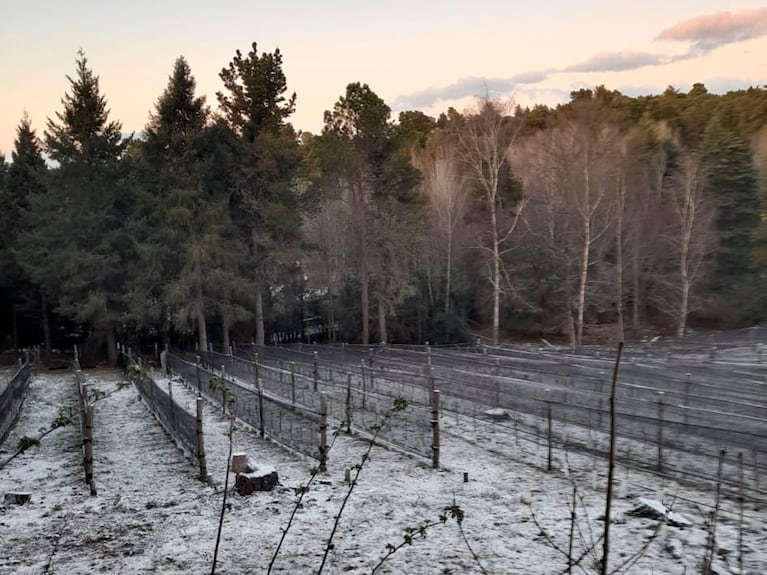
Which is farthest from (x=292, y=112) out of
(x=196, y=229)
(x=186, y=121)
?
(x=196, y=229)

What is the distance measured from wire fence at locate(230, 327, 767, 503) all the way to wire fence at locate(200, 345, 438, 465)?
128 millimetres

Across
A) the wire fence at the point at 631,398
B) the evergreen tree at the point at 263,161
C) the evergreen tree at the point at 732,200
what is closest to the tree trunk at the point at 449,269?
the evergreen tree at the point at 263,161

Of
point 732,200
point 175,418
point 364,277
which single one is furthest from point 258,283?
point 732,200

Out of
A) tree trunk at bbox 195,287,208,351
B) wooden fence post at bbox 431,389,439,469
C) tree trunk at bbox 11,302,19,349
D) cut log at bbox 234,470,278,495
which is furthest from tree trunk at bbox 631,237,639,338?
tree trunk at bbox 11,302,19,349

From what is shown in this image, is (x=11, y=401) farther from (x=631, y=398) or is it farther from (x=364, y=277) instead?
(x=364, y=277)

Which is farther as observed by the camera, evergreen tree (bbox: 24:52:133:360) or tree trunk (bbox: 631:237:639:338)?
tree trunk (bbox: 631:237:639:338)

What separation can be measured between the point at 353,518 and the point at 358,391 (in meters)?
5.38

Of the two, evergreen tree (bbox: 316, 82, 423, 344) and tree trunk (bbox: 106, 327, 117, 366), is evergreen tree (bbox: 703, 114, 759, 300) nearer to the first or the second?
evergreen tree (bbox: 316, 82, 423, 344)

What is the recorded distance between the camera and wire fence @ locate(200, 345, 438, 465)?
11.3 m

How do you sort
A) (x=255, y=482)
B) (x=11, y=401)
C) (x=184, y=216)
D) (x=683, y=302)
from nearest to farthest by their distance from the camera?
(x=255, y=482), (x=11, y=401), (x=184, y=216), (x=683, y=302)

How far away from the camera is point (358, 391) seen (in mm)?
13164

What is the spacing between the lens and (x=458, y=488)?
9016mm

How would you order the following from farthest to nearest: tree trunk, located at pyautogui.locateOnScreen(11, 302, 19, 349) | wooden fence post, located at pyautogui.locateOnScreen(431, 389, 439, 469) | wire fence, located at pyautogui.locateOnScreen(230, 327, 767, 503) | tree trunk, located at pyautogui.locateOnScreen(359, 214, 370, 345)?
tree trunk, located at pyautogui.locateOnScreen(11, 302, 19, 349), tree trunk, located at pyautogui.locateOnScreen(359, 214, 370, 345), wooden fence post, located at pyautogui.locateOnScreen(431, 389, 439, 469), wire fence, located at pyautogui.locateOnScreen(230, 327, 767, 503)

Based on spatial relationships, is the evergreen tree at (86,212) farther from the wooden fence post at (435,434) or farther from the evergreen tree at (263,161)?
A: the wooden fence post at (435,434)
